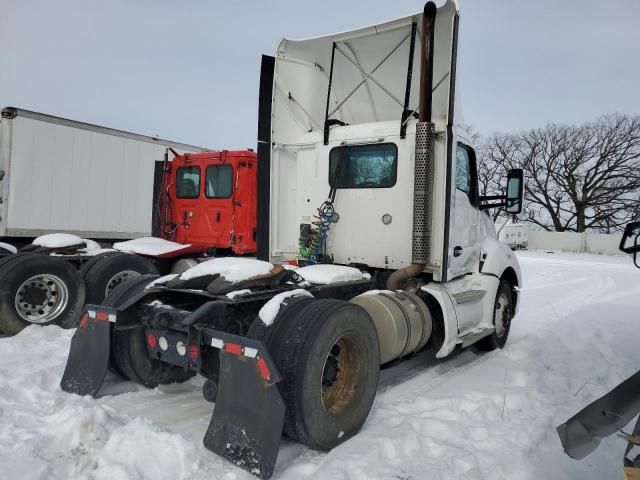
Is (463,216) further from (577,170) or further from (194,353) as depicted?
(577,170)

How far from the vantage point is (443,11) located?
5293 mm

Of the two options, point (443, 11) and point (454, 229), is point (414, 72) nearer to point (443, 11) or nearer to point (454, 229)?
point (443, 11)

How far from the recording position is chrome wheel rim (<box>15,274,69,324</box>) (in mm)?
6430

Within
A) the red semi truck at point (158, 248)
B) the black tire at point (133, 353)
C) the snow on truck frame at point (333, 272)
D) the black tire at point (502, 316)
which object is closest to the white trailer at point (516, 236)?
the red semi truck at point (158, 248)

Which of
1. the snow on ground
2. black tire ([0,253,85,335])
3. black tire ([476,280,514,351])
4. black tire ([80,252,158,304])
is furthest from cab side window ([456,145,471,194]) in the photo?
black tire ([0,253,85,335])

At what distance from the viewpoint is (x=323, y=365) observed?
11.2 ft

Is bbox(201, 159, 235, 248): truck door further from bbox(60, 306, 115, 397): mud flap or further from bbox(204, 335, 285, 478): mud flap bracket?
bbox(204, 335, 285, 478): mud flap bracket

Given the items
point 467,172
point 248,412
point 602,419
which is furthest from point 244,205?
point 602,419

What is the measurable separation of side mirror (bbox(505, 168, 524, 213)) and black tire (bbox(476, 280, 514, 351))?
101 cm

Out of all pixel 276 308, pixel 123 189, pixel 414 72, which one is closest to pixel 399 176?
pixel 414 72

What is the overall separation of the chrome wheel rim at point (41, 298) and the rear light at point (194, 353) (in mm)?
4075

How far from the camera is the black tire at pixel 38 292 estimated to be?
6.21 m

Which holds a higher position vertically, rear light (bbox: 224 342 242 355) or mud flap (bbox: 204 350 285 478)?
rear light (bbox: 224 342 242 355)

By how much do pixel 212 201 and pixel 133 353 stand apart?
16.2 ft
